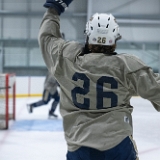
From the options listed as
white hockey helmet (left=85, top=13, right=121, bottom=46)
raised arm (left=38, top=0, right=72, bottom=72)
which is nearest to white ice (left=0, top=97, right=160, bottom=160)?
raised arm (left=38, top=0, right=72, bottom=72)

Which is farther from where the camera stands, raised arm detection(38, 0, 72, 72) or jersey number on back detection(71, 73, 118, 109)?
raised arm detection(38, 0, 72, 72)

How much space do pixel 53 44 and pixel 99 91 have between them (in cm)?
29

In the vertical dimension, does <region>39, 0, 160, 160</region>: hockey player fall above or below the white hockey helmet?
below

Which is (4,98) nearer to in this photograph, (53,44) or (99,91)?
(53,44)

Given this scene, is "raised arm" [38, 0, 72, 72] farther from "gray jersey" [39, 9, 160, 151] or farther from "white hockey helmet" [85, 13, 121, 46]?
"white hockey helmet" [85, 13, 121, 46]

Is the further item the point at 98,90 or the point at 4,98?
the point at 4,98

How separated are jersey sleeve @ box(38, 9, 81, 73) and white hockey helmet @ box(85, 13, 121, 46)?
8 centimetres

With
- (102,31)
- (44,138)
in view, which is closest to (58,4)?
(102,31)

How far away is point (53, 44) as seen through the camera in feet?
4.86

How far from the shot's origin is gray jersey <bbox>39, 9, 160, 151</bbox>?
1.32 m

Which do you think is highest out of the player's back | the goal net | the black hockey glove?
the black hockey glove

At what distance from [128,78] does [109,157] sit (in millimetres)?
305

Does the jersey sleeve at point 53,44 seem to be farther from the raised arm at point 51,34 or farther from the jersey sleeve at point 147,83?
the jersey sleeve at point 147,83

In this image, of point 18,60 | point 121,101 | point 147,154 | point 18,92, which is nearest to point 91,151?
point 121,101
